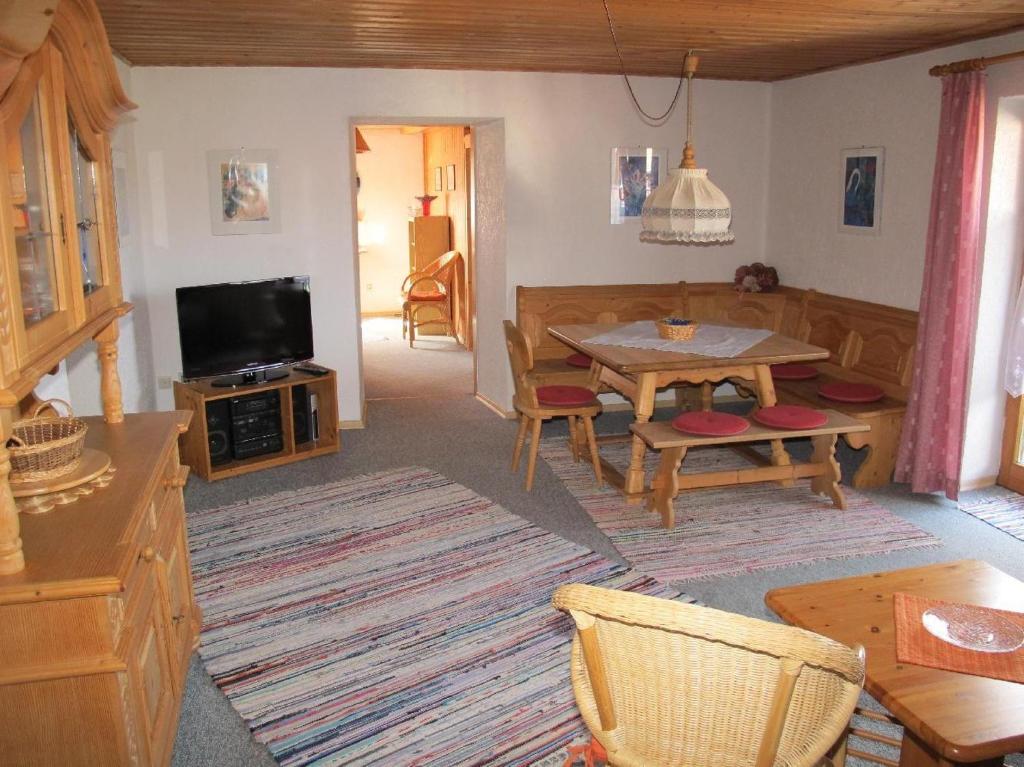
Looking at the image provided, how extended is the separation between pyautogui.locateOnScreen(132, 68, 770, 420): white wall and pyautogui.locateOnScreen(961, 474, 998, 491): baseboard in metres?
2.41

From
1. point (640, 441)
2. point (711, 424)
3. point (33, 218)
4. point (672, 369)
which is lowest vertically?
point (640, 441)

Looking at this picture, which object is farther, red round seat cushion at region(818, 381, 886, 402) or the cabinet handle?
red round seat cushion at region(818, 381, 886, 402)

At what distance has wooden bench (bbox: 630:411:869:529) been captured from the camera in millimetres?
4262

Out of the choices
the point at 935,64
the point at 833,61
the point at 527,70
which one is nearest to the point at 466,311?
the point at 527,70

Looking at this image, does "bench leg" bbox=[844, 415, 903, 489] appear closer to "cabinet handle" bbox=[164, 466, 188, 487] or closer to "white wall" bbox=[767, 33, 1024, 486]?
"white wall" bbox=[767, 33, 1024, 486]

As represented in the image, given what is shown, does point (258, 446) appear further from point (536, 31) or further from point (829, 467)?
point (829, 467)

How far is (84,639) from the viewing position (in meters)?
1.97

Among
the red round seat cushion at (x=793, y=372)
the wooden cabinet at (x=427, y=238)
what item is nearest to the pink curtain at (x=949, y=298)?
the red round seat cushion at (x=793, y=372)

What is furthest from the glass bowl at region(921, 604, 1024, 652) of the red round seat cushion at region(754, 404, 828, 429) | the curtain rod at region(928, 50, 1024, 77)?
the curtain rod at region(928, 50, 1024, 77)

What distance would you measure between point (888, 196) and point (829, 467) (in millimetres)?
1798

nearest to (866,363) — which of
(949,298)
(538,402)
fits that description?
(949,298)


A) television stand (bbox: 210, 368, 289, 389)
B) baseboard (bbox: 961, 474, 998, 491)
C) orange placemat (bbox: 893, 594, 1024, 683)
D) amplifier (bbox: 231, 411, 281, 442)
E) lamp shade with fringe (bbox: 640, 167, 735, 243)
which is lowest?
baseboard (bbox: 961, 474, 998, 491)

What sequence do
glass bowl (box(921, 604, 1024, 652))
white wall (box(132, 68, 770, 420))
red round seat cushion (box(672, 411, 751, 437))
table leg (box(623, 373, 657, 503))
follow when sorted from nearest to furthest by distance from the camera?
glass bowl (box(921, 604, 1024, 652)) < red round seat cushion (box(672, 411, 751, 437)) < table leg (box(623, 373, 657, 503)) < white wall (box(132, 68, 770, 420))

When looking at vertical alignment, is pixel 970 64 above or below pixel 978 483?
above
